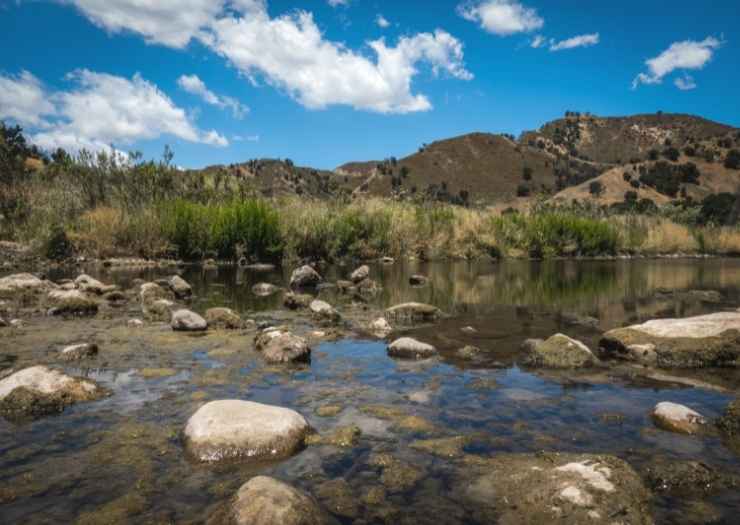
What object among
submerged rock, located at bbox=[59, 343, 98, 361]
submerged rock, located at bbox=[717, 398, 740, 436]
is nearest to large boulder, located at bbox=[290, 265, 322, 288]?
submerged rock, located at bbox=[59, 343, 98, 361]

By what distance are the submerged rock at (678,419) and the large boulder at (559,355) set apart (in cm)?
168

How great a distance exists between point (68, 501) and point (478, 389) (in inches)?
134

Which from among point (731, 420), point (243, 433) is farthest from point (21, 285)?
point (731, 420)

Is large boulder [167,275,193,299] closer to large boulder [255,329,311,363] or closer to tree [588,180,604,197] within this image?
large boulder [255,329,311,363]

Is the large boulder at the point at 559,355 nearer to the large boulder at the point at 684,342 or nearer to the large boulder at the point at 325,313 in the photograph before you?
the large boulder at the point at 684,342

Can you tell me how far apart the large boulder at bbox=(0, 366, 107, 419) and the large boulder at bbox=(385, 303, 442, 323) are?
16.8 feet

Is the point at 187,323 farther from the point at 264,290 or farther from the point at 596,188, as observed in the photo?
the point at 596,188

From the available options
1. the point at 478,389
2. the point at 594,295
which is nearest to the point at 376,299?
the point at 594,295

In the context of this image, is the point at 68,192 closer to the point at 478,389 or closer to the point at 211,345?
the point at 211,345

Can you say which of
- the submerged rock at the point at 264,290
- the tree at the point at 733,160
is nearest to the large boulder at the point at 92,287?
the submerged rock at the point at 264,290

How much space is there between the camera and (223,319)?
7621 mm

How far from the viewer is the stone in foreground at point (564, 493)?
2650 millimetres

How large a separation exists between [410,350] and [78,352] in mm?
3719

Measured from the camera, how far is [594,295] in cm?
1270
